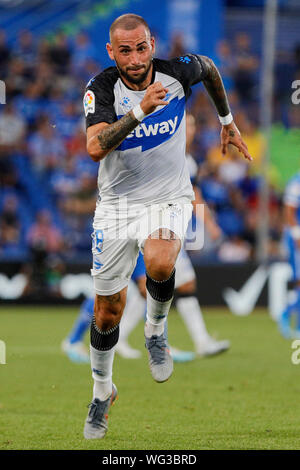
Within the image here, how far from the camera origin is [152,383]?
856 cm

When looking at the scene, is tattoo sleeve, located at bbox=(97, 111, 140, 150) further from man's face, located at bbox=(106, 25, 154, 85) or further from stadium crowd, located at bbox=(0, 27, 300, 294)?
stadium crowd, located at bbox=(0, 27, 300, 294)

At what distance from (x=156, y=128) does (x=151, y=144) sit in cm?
11

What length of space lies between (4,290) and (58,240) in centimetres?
139

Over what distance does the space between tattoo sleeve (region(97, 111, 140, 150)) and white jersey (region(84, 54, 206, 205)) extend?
34cm

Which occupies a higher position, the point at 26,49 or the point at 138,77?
the point at 138,77

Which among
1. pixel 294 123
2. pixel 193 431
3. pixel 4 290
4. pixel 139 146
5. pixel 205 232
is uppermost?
pixel 139 146

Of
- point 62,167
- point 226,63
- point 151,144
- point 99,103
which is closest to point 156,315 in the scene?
point 151,144

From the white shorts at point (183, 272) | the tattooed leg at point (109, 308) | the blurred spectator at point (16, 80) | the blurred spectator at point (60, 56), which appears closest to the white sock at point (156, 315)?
the tattooed leg at point (109, 308)

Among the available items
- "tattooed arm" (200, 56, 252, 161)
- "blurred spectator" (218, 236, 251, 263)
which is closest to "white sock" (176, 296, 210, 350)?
"tattooed arm" (200, 56, 252, 161)

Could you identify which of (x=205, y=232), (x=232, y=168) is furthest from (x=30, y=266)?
(x=232, y=168)

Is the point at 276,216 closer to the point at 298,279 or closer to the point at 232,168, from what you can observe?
the point at 232,168

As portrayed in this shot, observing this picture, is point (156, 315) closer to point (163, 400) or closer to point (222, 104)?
point (222, 104)

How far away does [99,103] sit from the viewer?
550 centimetres

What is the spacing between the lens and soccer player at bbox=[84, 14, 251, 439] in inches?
218
